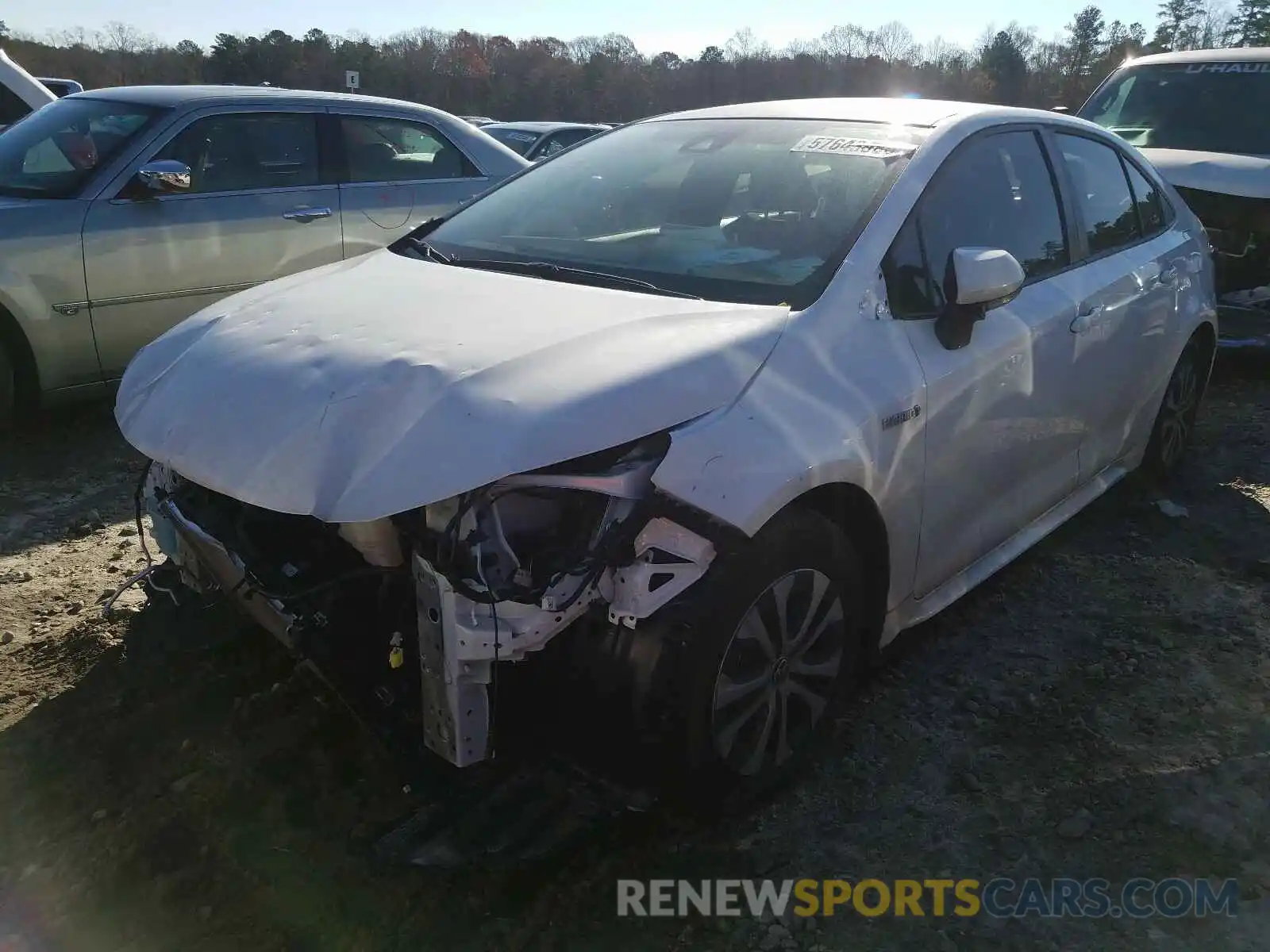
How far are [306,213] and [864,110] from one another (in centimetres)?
344

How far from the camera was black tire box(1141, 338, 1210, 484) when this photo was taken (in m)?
4.63

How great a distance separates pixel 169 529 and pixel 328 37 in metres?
52.1

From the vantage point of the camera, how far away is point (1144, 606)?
3762 mm

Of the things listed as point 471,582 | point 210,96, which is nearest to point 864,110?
point 471,582

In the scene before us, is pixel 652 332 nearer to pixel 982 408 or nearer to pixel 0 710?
pixel 982 408

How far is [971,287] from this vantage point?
108 inches

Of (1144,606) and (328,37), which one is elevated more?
(328,37)

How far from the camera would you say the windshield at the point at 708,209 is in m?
2.79

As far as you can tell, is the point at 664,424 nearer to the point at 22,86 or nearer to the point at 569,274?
→ the point at 569,274

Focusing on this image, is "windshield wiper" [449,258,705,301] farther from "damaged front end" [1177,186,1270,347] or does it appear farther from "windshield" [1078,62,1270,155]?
"windshield" [1078,62,1270,155]

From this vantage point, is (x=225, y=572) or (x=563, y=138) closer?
(x=225, y=572)

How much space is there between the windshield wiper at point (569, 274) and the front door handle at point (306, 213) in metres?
2.86

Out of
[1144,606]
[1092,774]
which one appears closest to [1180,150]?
[1144,606]

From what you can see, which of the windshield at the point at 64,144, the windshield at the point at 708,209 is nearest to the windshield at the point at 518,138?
the windshield at the point at 64,144
